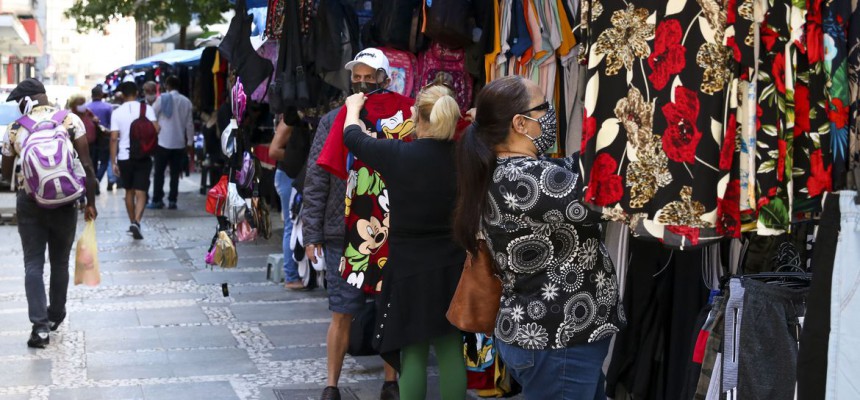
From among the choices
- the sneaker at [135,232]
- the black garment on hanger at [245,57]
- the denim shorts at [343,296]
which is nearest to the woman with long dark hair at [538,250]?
the denim shorts at [343,296]

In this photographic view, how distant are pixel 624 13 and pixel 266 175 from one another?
9.67 m

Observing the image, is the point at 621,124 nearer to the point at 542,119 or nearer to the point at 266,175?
the point at 542,119

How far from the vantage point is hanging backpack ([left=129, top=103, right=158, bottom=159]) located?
14766 mm

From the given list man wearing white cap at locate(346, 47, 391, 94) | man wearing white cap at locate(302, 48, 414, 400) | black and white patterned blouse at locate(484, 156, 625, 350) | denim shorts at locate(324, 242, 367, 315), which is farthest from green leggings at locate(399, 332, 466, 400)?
man wearing white cap at locate(346, 47, 391, 94)

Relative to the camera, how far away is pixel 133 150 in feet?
48.4

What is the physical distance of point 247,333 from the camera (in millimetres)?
8211

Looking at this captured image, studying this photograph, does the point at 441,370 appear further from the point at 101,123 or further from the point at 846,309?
the point at 101,123

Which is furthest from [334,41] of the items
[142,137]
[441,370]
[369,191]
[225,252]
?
[142,137]

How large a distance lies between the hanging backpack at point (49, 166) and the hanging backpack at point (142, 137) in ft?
23.7

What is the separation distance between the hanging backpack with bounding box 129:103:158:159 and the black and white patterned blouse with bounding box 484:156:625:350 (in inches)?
464

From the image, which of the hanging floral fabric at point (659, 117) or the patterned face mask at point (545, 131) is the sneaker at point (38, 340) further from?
the hanging floral fabric at point (659, 117)

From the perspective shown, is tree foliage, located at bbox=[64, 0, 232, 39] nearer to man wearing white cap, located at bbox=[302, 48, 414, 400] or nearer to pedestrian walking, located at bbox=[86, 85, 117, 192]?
pedestrian walking, located at bbox=[86, 85, 117, 192]

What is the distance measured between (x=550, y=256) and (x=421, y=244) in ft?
4.61

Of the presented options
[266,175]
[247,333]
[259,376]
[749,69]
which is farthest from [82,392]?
[266,175]
